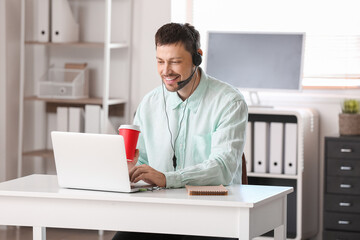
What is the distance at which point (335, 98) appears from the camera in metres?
4.59

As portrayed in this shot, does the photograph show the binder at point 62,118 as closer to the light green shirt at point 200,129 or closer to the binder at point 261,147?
the binder at point 261,147

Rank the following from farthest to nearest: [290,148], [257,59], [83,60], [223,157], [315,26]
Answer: [83,60] → [315,26] → [257,59] → [290,148] → [223,157]

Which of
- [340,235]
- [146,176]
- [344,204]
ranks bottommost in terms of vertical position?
[340,235]

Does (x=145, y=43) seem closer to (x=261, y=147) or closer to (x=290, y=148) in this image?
(x=261, y=147)

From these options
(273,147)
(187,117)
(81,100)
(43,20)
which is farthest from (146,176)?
(43,20)

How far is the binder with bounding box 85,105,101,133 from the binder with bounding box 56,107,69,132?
0.17m

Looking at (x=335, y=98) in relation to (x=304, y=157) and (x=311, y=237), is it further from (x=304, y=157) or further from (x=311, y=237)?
(x=311, y=237)

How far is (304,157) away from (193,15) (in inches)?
49.8

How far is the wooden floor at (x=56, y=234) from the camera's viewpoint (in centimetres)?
444

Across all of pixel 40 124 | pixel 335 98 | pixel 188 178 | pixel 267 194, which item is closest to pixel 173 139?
pixel 188 178

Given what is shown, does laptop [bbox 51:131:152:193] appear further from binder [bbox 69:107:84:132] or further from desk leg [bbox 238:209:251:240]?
binder [bbox 69:107:84:132]

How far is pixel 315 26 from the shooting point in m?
4.66

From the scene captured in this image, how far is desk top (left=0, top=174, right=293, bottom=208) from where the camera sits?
6.99 feet

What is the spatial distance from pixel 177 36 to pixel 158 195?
26.7 inches
